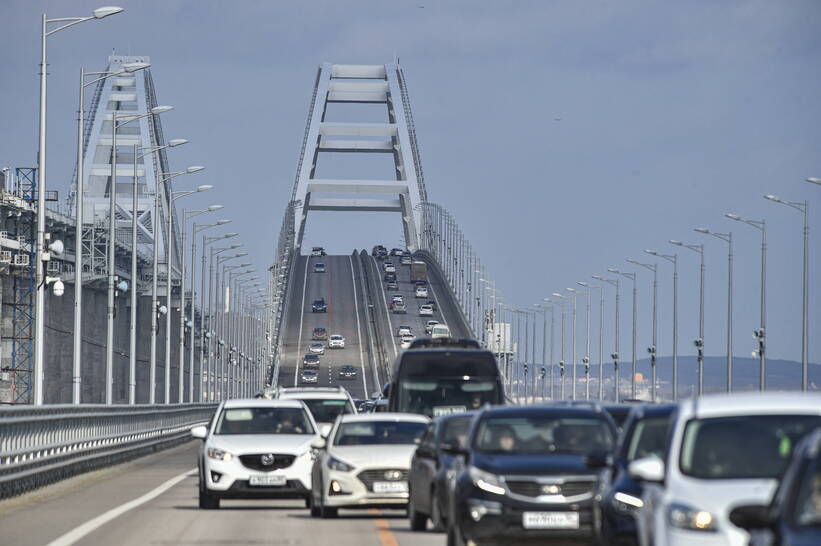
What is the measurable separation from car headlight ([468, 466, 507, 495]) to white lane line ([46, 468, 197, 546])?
169 inches

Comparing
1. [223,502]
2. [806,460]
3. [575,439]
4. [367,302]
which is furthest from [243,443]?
[367,302]

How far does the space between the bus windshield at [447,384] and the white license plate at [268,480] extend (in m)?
13.8

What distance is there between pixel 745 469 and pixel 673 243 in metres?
76.6

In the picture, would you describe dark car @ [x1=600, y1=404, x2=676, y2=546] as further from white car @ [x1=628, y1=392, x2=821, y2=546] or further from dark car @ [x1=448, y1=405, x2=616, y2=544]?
white car @ [x1=628, y1=392, x2=821, y2=546]

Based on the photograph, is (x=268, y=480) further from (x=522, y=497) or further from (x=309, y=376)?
(x=309, y=376)

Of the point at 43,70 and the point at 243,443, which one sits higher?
the point at 43,70

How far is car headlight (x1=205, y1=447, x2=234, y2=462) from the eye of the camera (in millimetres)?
25594

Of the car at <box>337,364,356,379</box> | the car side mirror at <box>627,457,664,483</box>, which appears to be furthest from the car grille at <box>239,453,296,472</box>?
the car at <box>337,364,356,379</box>

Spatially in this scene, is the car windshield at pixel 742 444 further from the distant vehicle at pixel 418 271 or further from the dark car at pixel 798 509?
the distant vehicle at pixel 418 271

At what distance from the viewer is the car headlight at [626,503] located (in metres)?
13.6

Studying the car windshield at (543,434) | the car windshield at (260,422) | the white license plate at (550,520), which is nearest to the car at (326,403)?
the car windshield at (260,422)

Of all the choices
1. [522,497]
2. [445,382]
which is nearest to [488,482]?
[522,497]

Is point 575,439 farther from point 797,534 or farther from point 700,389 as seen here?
point 700,389

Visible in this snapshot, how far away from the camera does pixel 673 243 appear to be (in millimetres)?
87875
